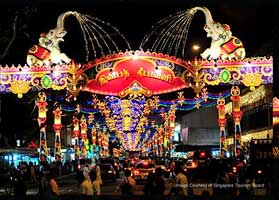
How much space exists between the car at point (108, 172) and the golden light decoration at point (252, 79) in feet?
82.5

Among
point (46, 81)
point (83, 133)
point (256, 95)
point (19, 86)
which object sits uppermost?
point (256, 95)

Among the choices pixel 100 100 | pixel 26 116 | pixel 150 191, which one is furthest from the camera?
pixel 26 116

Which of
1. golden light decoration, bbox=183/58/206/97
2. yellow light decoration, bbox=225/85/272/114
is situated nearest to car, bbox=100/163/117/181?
yellow light decoration, bbox=225/85/272/114

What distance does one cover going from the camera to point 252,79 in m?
18.9

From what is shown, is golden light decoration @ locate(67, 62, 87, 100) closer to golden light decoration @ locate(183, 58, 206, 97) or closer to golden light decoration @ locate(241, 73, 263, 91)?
golden light decoration @ locate(183, 58, 206, 97)

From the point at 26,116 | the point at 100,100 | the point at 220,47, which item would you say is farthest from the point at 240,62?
the point at 26,116

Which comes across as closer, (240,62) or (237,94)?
(240,62)

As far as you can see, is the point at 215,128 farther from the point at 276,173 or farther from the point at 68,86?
the point at 276,173

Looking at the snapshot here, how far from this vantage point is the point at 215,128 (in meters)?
63.8

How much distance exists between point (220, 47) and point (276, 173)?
8.54m

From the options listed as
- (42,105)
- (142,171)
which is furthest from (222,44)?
(142,171)

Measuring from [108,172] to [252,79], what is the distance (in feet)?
83.8

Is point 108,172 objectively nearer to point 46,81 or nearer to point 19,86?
point 19,86

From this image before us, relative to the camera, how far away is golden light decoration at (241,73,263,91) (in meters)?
18.8
